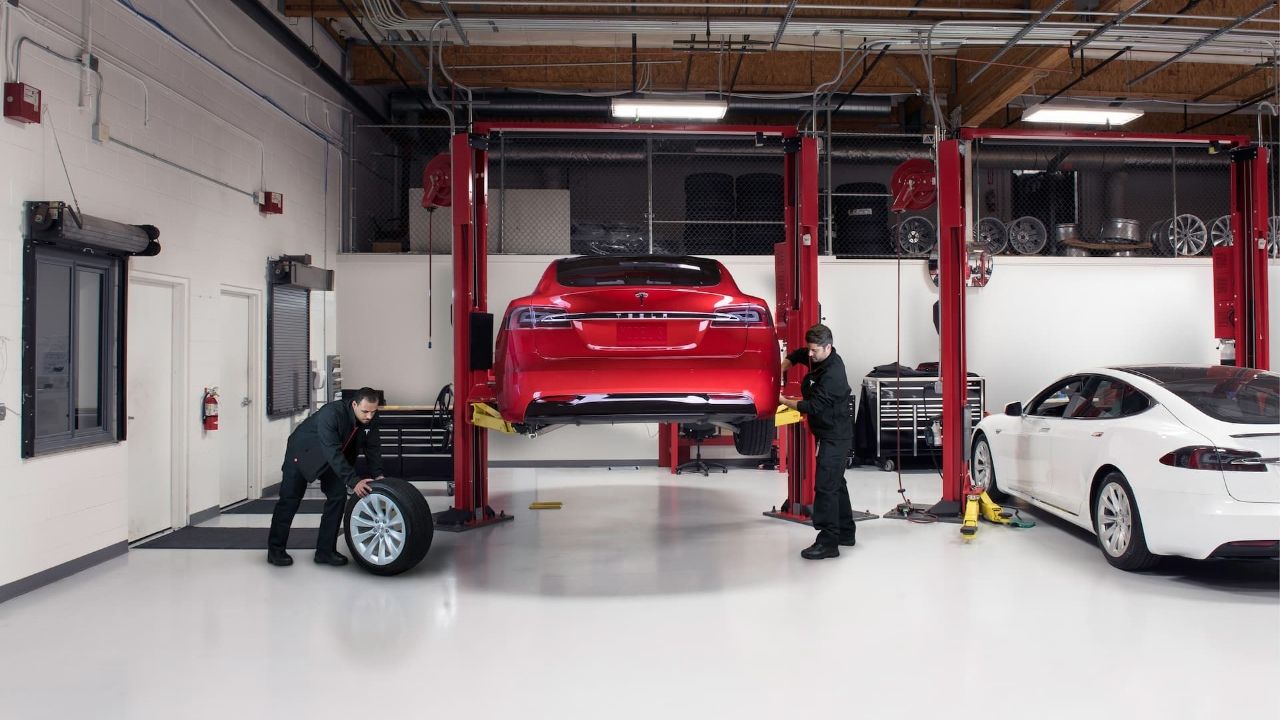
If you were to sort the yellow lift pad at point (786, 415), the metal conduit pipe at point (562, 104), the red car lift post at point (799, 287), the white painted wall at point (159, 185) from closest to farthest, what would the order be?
1. the white painted wall at point (159, 185)
2. the yellow lift pad at point (786, 415)
3. the red car lift post at point (799, 287)
4. the metal conduit pipe at point (562, 104)

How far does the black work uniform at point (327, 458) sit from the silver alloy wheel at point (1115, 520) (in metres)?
4.52

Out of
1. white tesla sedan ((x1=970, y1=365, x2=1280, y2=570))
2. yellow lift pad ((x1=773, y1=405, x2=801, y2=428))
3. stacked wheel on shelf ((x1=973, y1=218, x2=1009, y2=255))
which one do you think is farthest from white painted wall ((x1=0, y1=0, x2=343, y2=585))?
stacked wheel on shelf ((x1=973, y1=218, x2=1009, y2=255))

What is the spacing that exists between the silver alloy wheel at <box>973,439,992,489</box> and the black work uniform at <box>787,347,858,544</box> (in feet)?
7.55

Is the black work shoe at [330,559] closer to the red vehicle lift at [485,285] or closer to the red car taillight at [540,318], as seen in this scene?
the red vehicle lift at [485,285]

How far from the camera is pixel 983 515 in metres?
6.85

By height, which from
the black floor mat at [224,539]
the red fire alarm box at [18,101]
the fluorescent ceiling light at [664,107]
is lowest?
the black floor mat at [224,539]

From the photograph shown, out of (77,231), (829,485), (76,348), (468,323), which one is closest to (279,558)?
(76,348)

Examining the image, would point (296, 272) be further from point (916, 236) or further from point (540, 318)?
point (916, 236)

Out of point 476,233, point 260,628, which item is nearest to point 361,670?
point 260,628

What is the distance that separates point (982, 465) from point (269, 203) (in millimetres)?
7030

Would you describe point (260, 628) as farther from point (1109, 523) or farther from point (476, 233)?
point (1109, 523)

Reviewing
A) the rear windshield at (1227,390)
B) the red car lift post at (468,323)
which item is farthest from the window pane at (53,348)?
the rear windshield at (1227,390)

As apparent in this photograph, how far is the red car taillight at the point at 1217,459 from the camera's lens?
14.6 feet

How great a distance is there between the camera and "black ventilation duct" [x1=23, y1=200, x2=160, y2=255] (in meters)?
4.93
